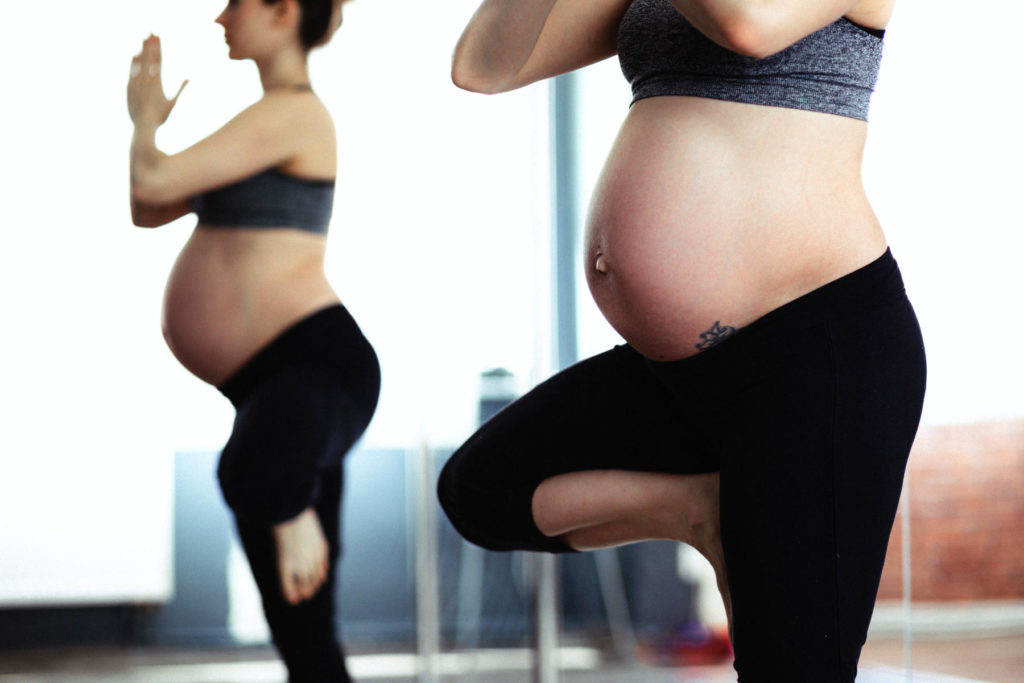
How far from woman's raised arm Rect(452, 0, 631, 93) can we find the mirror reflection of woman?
0.69 m

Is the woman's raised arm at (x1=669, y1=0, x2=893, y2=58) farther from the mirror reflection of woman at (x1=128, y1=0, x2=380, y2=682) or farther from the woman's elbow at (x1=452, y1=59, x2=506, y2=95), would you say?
the mirror reflection of woman at (x1=128, y1=0, x2=380, y2=682)

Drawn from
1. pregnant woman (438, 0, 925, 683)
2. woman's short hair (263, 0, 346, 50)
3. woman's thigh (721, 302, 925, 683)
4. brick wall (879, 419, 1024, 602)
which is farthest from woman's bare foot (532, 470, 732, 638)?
brick wall (879, 419, 1024, 602)

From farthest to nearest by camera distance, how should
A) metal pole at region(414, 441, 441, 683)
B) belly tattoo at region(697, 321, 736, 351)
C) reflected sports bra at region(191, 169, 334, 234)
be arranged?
metal pole at region(414, 441, 441, 683)
reflected sports bra at region(191, 169, 334, 234)
belly tattoo at region(697, 321, 736, 351)

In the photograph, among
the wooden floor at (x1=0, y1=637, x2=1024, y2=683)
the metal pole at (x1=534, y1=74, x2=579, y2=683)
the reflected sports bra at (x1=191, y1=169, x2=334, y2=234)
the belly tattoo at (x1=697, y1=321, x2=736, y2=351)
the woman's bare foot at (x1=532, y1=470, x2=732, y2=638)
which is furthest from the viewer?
the metal pole at (x1=534, y1=74, x2=579, y2=683)

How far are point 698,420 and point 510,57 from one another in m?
0.41

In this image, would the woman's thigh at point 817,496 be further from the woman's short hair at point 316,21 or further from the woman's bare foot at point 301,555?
the woman's short hair at point 316,21

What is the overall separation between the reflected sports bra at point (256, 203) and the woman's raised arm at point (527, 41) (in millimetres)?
677

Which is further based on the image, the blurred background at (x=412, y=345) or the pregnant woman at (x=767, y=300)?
the blurred background at (x=412, y=345)

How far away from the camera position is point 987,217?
2.10 metres

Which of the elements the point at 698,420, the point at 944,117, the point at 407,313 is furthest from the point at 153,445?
the point at 944,117

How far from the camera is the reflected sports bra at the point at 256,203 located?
160 centimetres

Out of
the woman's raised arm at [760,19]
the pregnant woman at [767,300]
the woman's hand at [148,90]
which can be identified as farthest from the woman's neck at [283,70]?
the woman's raised arm at [760,19]

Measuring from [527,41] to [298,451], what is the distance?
0.90 meters

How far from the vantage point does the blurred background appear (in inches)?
67.9
